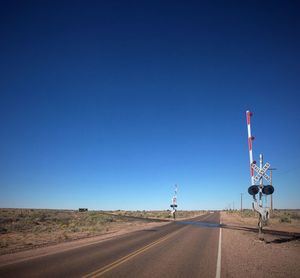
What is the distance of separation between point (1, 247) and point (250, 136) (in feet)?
48.9

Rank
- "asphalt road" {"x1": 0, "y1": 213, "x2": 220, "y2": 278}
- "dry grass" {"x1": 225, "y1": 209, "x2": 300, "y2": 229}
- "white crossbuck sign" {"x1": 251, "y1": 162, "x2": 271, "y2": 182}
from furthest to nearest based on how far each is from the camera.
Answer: "dry grass" {"x1": 225, "y1": 209, "x2": 300, "y2": 229}, "white crossbuck sign" {"x1": 251, "y1": 162, "x2": 271, "y2": 182}, "asphalt road" {"x1": 0, "y1": 213, "x2": 220, "y2": 278}

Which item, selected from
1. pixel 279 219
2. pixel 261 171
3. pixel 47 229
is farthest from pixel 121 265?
pixel 279 219

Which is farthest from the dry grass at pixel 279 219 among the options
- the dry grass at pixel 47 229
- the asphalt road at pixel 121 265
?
the asphalt road at pixel 121 265

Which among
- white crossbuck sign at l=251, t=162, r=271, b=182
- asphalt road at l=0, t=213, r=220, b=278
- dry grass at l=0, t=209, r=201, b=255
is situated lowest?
dry grass at l=0, t=209, r=201, b=255

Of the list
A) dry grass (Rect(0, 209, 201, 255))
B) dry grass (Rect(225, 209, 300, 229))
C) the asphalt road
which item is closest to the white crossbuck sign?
the asphalt road

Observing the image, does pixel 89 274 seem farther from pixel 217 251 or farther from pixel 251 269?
pixel 217 251

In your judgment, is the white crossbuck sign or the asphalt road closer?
the asphalt road

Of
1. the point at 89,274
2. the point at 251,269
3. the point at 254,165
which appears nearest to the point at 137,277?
the point at 89,274

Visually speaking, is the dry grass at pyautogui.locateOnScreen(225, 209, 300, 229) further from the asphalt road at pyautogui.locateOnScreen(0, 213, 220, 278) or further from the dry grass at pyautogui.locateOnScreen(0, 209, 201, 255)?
the asphalt road at pyautogui.locateOnScreen(0, 213, 220, 278)

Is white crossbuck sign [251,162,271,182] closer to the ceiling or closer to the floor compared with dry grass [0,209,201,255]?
closer to the ceiling

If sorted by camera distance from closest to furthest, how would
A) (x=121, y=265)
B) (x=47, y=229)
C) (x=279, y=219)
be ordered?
(x=121, y=265)
(x=47, y=229)
(x=279, y=219)

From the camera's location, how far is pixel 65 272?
31.8ft

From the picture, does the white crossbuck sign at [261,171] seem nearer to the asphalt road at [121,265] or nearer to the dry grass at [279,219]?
the asphalt road at [121,265]

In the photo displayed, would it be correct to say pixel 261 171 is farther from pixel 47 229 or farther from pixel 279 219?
pixel 279 219
